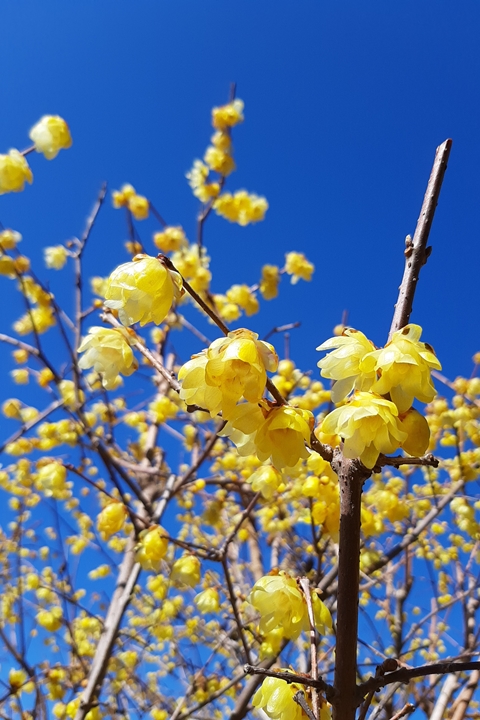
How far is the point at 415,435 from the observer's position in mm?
977

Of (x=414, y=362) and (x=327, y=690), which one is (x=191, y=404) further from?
(x=327, y=690)

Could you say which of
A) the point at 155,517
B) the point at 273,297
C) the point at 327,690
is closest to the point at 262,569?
the point at 155,517

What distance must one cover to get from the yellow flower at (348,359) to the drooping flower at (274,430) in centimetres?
12

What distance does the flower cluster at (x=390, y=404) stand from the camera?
3.21ft

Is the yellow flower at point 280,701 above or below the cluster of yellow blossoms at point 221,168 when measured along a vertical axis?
below

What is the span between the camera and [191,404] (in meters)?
1.11

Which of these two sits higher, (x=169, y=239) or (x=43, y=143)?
(x=169, y=239)

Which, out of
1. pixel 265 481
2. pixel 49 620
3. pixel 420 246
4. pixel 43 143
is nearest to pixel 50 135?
pixel 43 143

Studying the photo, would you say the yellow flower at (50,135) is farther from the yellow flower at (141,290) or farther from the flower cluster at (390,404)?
the flower cluster at (390,404)

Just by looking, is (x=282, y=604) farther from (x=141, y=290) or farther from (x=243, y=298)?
(x=243, y=298)

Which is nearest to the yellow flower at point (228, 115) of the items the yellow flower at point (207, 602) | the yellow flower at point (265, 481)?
the yellow flower at point (265, 481)

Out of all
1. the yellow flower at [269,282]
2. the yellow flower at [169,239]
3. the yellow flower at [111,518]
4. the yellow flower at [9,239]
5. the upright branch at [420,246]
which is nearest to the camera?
the upright branch at [420,246]

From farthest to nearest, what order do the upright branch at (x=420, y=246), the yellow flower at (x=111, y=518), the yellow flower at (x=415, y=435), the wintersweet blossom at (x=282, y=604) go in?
1. the yellow flower at (x=111, y=518)
2. the wintersweet blossom at (x=282, y=604)
3. the upright branch at (x=420, y=246)
4. the yellow flower at (x=415, y=435)

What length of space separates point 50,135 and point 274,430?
9.16ft
